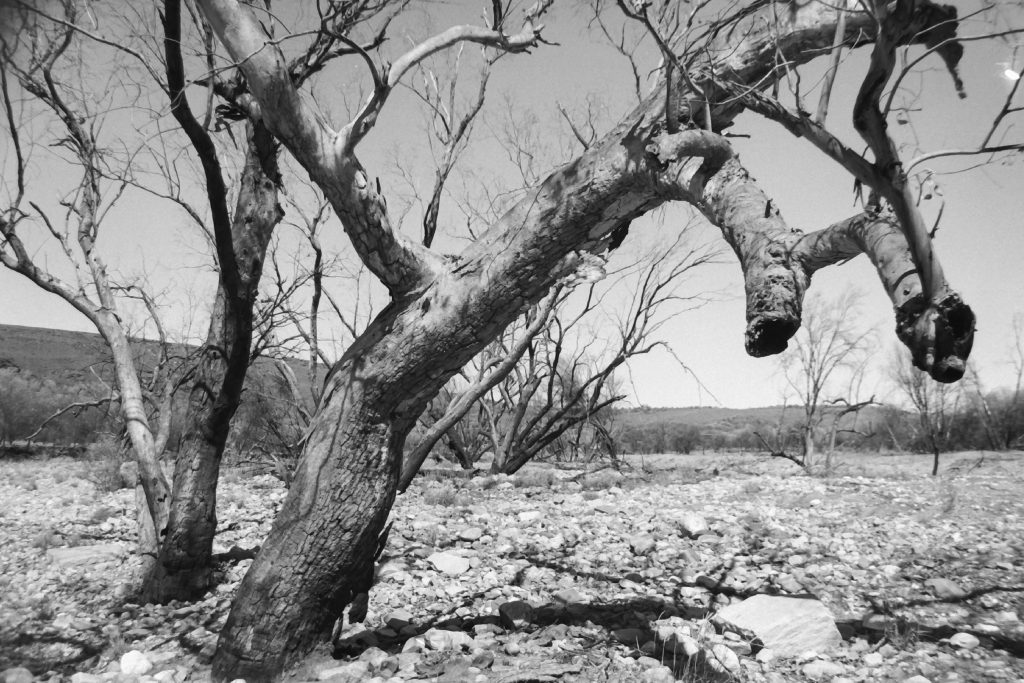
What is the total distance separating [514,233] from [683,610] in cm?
236

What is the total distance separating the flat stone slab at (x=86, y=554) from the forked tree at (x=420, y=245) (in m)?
2.65

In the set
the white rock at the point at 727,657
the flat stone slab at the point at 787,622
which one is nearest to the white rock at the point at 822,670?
the flat stone slab at the point at 787,622

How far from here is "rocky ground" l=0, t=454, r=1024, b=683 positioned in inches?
107

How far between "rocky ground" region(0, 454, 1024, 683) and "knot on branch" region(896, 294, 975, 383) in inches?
68.2

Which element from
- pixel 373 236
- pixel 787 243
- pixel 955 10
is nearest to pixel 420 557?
pixel 373 236

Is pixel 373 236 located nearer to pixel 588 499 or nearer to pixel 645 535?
pixel 645 535

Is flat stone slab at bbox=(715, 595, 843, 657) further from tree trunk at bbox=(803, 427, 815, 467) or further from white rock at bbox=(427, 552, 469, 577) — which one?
tree trunk at bbox=(803, 427, 815, 467)

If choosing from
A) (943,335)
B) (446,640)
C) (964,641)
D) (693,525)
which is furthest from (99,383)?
(943,335)

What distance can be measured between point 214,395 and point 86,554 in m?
2.32

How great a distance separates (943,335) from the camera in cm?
147

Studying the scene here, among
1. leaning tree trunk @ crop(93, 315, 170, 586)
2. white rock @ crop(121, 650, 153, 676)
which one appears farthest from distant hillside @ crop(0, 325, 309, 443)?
white rock @ crop(121, 650, 153, 676)

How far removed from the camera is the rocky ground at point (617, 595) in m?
2.73

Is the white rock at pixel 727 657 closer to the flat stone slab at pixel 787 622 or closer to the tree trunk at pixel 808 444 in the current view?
the flat stone slab at pixel 787 622

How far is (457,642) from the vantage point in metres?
2.90
